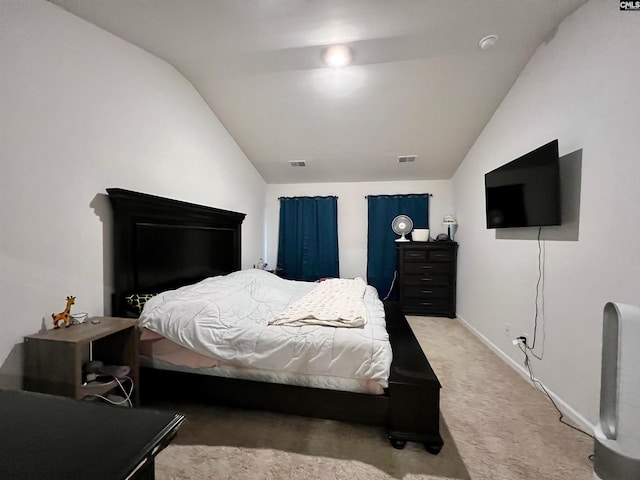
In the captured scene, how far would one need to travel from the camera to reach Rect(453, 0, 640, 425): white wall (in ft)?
4.45

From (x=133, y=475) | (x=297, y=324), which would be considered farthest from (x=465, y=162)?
(x=133, y=475)

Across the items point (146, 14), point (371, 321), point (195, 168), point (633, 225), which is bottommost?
point (371, 321)

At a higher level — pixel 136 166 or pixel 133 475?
pixel 136 166

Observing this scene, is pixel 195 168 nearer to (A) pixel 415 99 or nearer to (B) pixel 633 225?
(A) pixel 415 99

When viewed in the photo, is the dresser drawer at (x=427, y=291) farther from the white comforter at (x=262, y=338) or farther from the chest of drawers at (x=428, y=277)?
the white comforter at (x=262, y=338)

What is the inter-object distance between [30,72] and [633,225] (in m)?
3.29

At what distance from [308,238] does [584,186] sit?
3.48 m

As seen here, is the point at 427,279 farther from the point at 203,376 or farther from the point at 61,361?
the point at 61,361

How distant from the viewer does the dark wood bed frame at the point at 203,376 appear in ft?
4.62

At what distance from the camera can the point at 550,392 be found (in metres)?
1.85

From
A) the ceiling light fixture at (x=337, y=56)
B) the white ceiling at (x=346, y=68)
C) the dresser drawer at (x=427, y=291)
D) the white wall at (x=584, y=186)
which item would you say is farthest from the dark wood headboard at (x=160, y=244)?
the white wall at (x=584, y=186)

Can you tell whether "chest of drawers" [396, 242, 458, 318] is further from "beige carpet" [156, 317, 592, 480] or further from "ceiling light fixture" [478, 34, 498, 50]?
"ceiling light fixture" [478, 34, 498, 50]

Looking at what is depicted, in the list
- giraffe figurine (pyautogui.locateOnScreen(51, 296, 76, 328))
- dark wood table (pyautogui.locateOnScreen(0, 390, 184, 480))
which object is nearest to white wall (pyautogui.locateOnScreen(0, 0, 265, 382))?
giraffe figurine (pyautogui.locateOnScreen(51, 296, 76, 328))

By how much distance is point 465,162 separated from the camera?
360 cm
